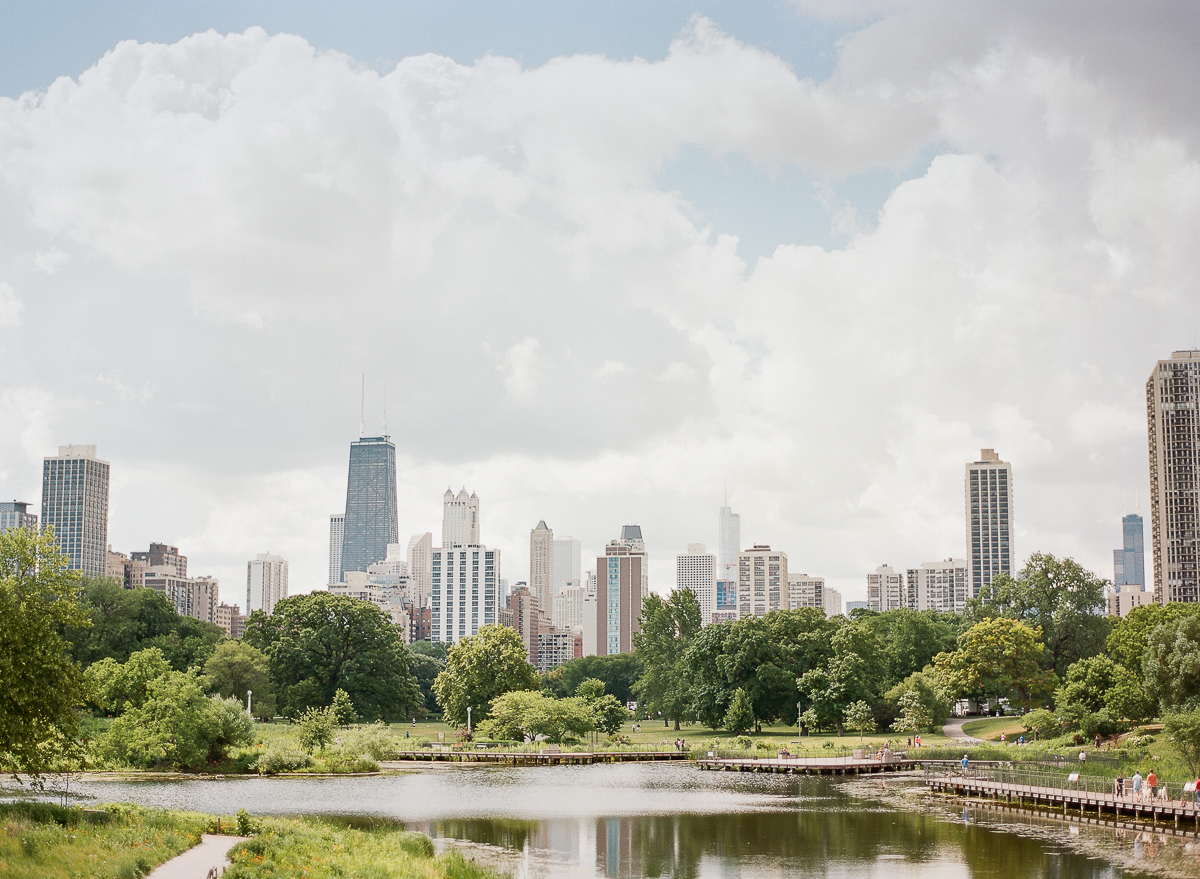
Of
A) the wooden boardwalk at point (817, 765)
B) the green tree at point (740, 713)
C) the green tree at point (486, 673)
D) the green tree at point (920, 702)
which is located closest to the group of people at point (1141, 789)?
the wooden boardwalk at point (817, 765)

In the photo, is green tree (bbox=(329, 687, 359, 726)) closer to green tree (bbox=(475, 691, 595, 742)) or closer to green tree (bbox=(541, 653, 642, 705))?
green tree (bbox=(475, 691, 595, 742))

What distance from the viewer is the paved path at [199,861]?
26.0 m

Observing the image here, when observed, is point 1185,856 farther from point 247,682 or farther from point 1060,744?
point 247,682

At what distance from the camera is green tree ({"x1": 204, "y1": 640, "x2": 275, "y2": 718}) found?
85625mm

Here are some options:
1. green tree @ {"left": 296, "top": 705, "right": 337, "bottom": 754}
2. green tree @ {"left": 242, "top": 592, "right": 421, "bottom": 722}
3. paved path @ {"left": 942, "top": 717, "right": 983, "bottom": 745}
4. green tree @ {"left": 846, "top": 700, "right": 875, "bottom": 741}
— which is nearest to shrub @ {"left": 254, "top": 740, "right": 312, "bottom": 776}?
green tree @ {"left": 296, "top": 705, "right": 337, "bottom": 754}

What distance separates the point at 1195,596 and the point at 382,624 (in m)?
118

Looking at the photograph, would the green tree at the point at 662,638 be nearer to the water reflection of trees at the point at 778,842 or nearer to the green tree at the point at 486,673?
the green tree at the point at 486,673

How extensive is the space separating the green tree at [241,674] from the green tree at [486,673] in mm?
14025

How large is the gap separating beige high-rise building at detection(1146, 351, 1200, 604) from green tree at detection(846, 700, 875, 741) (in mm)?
98264

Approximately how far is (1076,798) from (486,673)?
4926 centimetres

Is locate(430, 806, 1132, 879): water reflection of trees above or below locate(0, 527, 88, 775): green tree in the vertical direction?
below

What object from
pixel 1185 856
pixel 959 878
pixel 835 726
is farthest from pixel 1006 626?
pixel 959 878

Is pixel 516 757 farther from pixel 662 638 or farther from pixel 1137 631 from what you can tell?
pixel 1137 631

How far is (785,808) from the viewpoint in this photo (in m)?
50.0
